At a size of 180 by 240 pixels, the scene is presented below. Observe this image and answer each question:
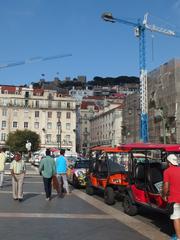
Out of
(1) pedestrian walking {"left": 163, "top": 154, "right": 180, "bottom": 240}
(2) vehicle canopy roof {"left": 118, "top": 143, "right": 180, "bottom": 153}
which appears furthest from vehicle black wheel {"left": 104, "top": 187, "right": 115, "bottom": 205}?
(1) pedestrian walking {"left": 163, "top": 154, "right": 180, "bottom": 240}

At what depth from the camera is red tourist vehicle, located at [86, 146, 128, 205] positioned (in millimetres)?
14523

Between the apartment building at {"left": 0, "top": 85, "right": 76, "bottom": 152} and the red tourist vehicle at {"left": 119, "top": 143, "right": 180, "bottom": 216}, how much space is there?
97.2 meters

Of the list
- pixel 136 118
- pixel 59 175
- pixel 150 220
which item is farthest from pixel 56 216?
pixel 136 118

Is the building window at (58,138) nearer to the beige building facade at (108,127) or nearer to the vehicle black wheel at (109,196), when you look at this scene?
the beige building facade at (108,127)

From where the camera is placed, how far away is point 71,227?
9797 mm

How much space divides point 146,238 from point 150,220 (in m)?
2.49

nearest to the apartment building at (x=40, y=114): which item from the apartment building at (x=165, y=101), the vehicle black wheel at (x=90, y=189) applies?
the apartment building at (x=165, y=101)

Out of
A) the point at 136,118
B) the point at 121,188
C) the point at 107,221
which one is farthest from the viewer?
the point at 136,118

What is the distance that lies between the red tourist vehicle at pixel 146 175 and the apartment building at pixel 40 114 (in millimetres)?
97201

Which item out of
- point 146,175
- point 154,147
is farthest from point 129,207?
point 154,147

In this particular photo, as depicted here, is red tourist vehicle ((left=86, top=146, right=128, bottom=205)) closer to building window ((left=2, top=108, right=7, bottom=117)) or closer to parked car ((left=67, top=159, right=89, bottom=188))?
parked car ((left=67, top=159, right=89, bottom=188))

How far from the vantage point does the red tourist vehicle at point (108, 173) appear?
14523 millimetres

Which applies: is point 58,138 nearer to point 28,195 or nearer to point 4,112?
point 4,112

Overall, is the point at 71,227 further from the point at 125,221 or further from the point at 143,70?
the point at 143,70
